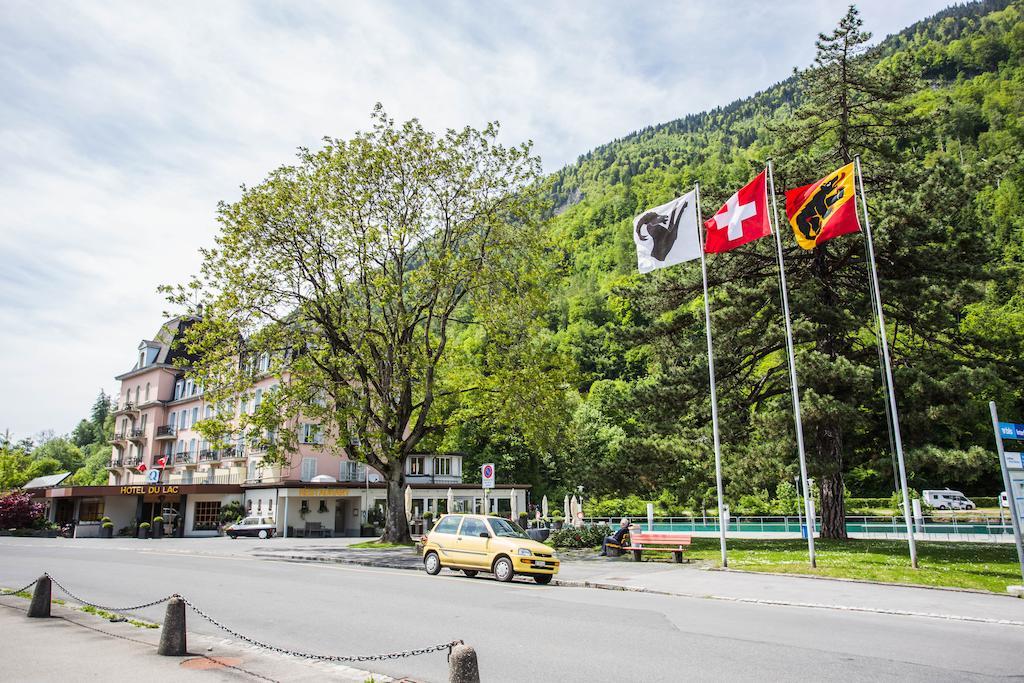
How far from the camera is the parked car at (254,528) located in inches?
1767

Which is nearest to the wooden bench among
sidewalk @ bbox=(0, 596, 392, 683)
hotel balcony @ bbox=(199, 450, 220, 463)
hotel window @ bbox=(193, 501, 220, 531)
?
sidewalk @ bbox=(0, 596, 392, 683)

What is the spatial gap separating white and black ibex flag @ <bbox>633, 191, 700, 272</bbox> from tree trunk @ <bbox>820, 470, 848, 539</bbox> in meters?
12.3

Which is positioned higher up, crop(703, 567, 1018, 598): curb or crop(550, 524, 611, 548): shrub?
crop(550, 524, 611, 548): shrub

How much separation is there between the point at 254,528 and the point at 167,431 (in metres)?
25.7

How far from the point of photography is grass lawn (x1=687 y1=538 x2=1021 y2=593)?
55.0 ft

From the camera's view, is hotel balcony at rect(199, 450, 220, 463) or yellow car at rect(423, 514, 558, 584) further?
hotel balcony at rect(199, 450, 220, 463)

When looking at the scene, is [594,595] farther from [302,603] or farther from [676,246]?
[676,246]

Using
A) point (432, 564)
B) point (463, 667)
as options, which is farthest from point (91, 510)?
point (463, 667)

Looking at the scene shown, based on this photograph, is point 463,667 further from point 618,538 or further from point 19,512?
point 19,512

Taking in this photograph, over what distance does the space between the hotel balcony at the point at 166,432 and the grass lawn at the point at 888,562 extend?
54036 millimetres

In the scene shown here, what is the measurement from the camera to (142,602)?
535 inches

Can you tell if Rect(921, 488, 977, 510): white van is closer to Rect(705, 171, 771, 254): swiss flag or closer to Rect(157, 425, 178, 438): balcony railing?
Rect(705, 171, 771, 254): swiss flag

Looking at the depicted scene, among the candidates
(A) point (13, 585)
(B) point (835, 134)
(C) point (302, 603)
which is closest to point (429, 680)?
(C) point (302, 603)

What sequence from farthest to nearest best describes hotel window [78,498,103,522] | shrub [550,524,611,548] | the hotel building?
hotel window [78,498,103,522] < the hotel building < shrub [550,524,611,548]
